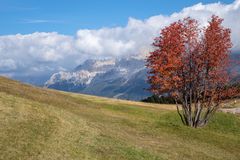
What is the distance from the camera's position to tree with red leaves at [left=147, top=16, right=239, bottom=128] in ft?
158

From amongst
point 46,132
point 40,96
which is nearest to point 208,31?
point 40,96

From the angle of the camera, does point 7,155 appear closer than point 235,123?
Yes

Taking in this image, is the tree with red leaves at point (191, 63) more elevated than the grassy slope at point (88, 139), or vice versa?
the tree with red leaves at point (191, 63)

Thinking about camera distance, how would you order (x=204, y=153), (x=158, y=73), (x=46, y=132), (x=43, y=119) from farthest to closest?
(x=158, y=73) < (x=204, y=153) < (x=43, y=119) < (x=46, y=132)

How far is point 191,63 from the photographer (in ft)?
162

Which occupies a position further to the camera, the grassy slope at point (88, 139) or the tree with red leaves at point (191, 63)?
the tree with red leaves at point (191, 63)

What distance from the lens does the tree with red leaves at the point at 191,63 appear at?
4816 centimetres

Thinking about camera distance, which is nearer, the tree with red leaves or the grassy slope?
the grassy slope

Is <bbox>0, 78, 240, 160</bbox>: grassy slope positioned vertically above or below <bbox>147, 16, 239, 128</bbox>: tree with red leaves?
below

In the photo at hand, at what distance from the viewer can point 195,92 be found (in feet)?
167

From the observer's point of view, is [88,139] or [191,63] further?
[191,63]

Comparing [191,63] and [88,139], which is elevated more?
[191,63]

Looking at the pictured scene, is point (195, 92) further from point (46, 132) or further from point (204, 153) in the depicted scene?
point (46, 132)

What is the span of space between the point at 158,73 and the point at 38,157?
27170mm
